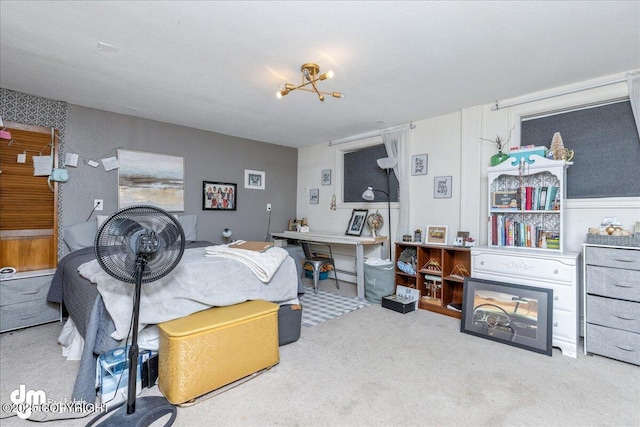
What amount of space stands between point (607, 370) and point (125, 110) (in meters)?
4.97

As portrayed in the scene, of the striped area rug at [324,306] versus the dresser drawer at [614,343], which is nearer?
the dresser drawer at [614,343]

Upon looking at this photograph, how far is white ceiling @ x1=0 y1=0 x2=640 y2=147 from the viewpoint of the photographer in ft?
5.92

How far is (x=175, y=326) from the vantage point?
70.4 inches

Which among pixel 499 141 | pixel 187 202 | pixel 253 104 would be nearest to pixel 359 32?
pixel 253 104

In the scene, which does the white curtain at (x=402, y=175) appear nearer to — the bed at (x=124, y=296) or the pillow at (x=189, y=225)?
the bed at (x=124, y=296)

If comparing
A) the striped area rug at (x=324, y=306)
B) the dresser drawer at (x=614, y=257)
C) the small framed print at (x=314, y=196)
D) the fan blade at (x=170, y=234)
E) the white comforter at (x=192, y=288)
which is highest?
the small framed print at (x=314, y=196)

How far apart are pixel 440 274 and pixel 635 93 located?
7.14 ft

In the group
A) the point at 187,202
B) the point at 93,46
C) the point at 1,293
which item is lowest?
the point at 1,293

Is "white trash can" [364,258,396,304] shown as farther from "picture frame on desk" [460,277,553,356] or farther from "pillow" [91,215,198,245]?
"pillow" [91,215,198,245]

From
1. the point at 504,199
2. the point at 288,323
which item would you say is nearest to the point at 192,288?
the point at 288,323

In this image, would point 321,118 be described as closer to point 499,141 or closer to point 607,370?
point 499,141

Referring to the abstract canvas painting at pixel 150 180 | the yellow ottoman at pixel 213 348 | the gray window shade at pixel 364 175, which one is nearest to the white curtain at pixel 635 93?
the gray window shade at pixel 364 175

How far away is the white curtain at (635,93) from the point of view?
245cm

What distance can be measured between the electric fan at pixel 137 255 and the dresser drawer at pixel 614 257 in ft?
9.45
